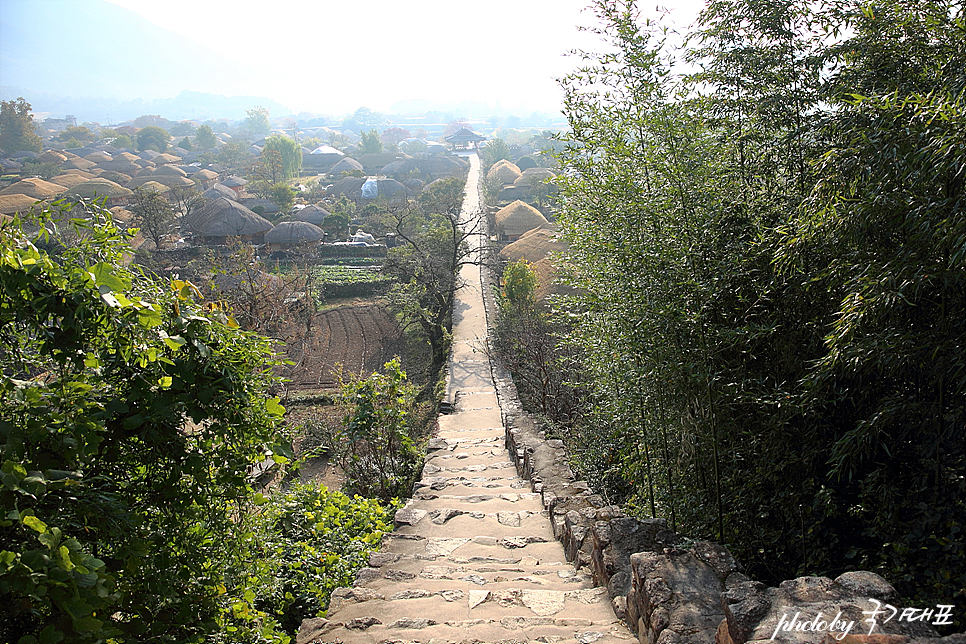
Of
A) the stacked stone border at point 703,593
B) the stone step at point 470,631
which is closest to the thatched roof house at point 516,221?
the stacked stone border at point 703,593

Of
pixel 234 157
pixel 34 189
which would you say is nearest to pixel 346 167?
pixel 234 157

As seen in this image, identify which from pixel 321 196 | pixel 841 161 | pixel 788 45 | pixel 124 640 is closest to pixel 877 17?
pixel 788 45

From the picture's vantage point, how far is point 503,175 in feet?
125

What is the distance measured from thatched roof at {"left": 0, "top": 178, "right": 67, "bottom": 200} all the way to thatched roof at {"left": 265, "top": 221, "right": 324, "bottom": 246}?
10971 mm

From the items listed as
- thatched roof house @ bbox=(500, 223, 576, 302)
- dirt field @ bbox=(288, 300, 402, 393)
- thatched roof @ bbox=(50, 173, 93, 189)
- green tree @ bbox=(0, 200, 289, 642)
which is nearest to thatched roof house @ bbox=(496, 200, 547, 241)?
thatched roof house @ bbox=(500, 223, 576, 302)

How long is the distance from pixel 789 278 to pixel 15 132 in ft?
189

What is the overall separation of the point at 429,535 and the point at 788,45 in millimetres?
4014

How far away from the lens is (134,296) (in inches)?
79.2

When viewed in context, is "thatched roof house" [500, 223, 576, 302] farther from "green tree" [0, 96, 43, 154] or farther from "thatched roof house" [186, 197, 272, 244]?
"green tree" [0, 96, 43, 154]

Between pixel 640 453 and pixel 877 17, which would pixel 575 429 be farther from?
pixel 877 17

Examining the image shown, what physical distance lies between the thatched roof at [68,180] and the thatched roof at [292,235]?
14.7 metres

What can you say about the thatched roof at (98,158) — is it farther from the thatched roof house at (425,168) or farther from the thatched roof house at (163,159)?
the thatched roof house at (425,168)

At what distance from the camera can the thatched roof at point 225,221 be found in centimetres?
2331

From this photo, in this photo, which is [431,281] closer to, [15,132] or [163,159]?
[163,159]
